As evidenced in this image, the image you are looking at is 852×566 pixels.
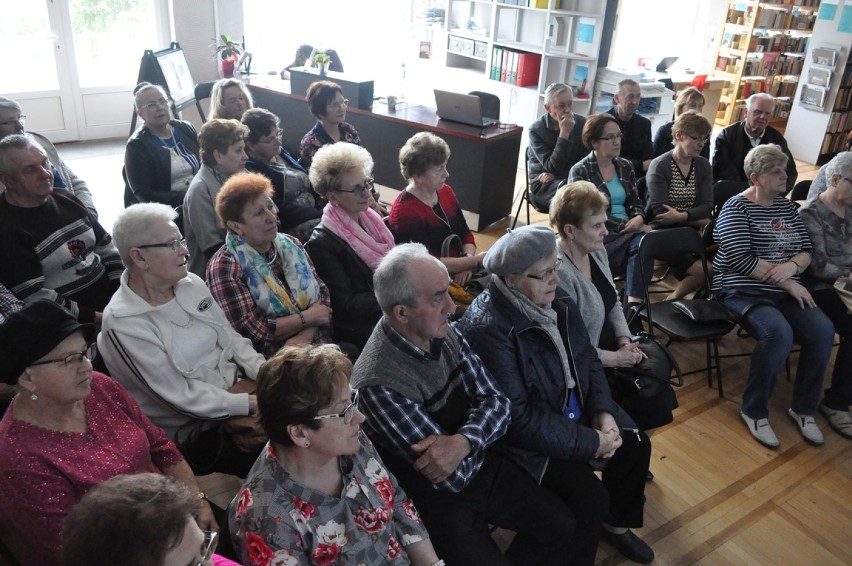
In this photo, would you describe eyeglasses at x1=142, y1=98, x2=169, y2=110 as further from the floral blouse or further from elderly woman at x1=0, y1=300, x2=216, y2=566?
the floral blouse

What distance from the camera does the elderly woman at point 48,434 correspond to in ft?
5.00

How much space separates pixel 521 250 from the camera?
225 centimetres

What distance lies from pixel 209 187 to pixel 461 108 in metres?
3.10

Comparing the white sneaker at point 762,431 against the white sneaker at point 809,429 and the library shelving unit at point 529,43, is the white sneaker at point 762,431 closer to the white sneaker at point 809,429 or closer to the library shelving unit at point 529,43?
the white sneaker at point 809,429

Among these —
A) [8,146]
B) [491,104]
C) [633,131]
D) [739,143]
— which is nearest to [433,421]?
[8,146]

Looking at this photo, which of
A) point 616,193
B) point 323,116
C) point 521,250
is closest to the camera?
point 521,250

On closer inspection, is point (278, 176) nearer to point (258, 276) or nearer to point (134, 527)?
point (258, 276)

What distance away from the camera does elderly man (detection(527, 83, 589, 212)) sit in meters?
4.96

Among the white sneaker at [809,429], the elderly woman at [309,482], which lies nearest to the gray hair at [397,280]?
the elderly woman at [309,482]

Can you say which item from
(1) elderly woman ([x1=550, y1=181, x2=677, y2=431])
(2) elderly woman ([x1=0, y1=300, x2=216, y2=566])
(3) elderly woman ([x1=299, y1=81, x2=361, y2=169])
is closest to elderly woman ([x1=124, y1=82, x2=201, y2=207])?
(3) elderly woman ([x1=299, y1=81, x2=361, y2=169])

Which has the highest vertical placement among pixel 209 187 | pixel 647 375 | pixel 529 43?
pixel 529 43

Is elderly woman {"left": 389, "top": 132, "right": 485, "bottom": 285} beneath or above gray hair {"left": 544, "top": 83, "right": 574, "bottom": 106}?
beneath

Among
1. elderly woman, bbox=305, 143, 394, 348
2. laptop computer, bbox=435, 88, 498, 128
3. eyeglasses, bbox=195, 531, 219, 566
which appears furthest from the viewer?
laptop computer, bbox=435, 88, 498, 128

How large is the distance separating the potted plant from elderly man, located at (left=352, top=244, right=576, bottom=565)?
620cm
